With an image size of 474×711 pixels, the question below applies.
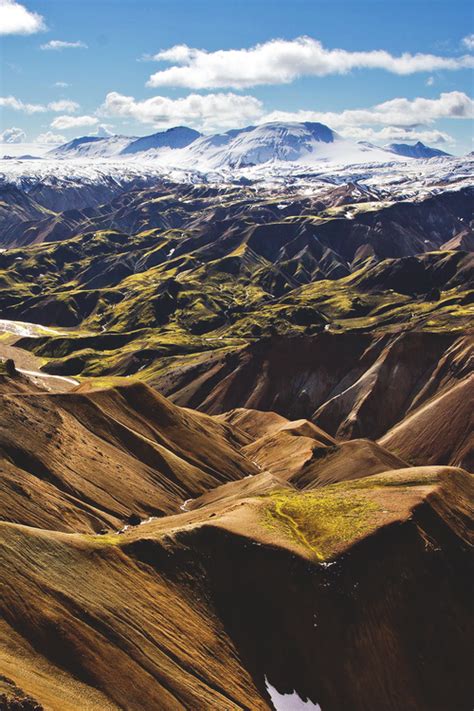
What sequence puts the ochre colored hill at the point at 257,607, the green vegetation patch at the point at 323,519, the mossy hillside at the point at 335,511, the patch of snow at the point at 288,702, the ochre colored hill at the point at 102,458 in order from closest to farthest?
1. the ochre colored hill at the point at 257,607
2. the patch of snow at the point at 288,702
3. the green vegetation patch at the point at 323,519
4. the mossy hillside at the point at 335,511
5. the ochre colored hill at the point at 102,458

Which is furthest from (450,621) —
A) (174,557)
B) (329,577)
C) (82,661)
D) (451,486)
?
(82,661)

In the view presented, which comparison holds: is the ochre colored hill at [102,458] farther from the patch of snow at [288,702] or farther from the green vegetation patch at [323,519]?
the patch of snow at [288,702]

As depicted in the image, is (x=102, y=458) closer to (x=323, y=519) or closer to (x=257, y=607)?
(x=323, y=519)

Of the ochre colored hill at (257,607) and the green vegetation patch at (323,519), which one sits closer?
the ochre colored hill at (257,607)

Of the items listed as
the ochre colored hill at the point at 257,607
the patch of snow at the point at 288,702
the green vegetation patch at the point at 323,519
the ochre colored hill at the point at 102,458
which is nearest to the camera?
the ochre colored hill at the point at 257,607

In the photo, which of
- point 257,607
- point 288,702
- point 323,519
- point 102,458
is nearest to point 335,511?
point 323,519

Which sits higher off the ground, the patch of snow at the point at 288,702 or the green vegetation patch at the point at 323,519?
the green vegetation patch at the point at 323,519

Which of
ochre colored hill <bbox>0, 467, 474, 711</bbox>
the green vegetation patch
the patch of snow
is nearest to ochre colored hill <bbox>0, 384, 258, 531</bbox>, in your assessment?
ochre colored hill <bbox>0, 467, 474, 711</bbox>

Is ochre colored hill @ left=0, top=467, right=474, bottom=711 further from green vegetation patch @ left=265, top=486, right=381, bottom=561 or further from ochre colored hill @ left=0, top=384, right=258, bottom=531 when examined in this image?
ochre colored hill @ left=0, top=384, right=258, bottom=531

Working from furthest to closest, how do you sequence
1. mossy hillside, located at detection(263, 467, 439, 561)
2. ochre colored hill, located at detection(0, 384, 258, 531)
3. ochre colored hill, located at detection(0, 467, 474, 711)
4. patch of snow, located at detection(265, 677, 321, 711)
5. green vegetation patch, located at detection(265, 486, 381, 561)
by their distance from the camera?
ochre colored hill, located at detection(0, 384, 258, 531), mossy hillside, located at detection(263, 467, 439, 561), green vegetation patch, located at detection(265, 486, 381, 561), patch of snow, located at detection(265, 677, 321, 711), ochre colored hill, located at detection(0, 467, 474, 711)

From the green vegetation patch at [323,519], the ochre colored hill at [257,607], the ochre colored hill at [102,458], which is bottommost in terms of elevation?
the ochre colored hill at [102,458]

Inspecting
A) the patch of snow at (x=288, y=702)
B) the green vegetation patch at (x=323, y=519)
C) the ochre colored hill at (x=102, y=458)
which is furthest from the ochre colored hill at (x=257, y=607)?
the ochre colored hill at (x=102, y=458)
